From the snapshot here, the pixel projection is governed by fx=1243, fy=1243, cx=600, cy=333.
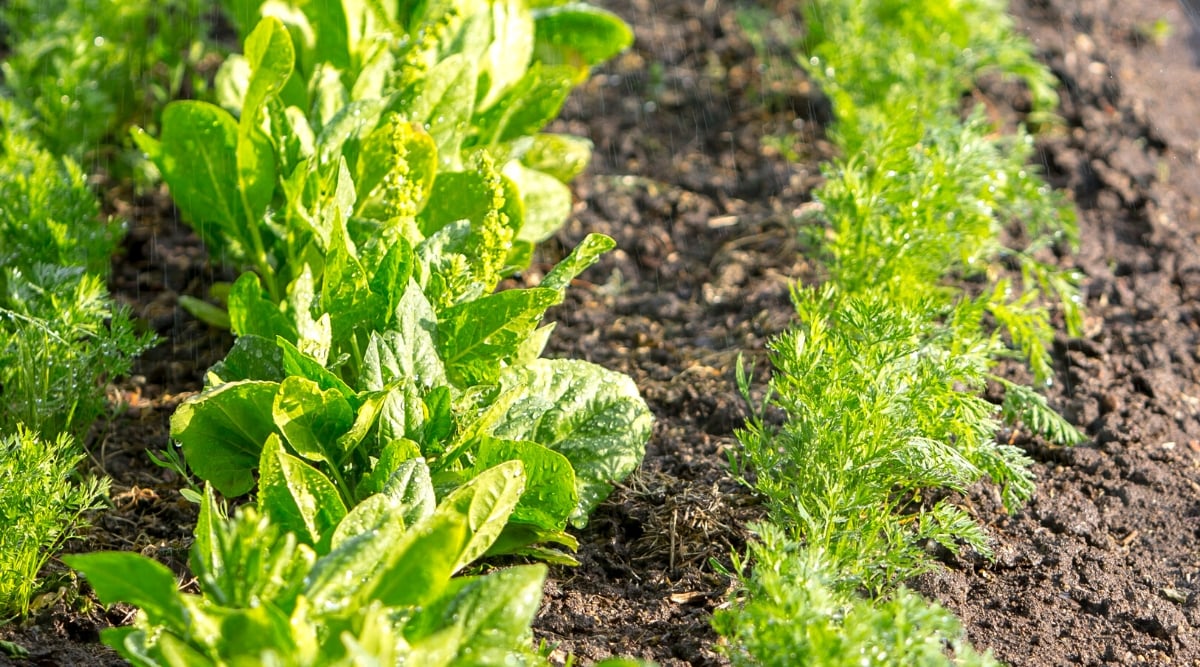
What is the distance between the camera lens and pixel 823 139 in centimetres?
489

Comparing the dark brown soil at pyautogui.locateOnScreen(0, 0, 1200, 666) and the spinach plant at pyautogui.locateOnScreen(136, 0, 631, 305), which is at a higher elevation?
the spinach plant at pyautogui.locateOnScreen(136, 0, 631, 305)

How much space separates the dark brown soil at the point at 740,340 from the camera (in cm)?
270

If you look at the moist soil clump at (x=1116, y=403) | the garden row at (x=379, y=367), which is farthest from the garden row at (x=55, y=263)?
the moist soil clump at (x=1116, y=403)

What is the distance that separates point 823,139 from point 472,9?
1561 millimetres

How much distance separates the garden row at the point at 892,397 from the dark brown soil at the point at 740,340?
0.13 metres

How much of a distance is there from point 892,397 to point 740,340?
3.85 feet

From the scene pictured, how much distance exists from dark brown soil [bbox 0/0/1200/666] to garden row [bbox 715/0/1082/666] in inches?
5.3

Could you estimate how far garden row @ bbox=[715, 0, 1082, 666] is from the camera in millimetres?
2131

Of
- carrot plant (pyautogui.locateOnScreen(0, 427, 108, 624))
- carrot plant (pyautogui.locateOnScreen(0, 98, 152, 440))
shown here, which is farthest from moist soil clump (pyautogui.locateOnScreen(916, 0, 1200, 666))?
carrot plant (pyautogui.locateOnScreen(0, 98, 152, 440))

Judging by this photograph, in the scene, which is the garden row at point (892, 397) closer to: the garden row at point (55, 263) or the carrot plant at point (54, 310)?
the garden row at point (55, 263)

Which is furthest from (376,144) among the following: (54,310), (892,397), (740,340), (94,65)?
(94,65)

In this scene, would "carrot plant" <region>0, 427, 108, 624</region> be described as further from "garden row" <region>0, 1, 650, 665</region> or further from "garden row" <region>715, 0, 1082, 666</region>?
"garden row" <region>715, 0, 1082, 666</region>

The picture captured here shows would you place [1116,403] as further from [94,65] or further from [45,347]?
[94,65]

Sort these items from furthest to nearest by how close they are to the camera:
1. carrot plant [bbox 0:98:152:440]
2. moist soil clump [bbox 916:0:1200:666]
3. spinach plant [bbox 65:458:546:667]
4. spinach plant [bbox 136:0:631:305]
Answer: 1. spinach plant [bbox 136:0:631:305]
2. carrot plant [bbox 0:98:152:440]
3. moist soil clump [bbox 916:0:1200:666]
4. spinach plant [bbox 65:458:546:667]
